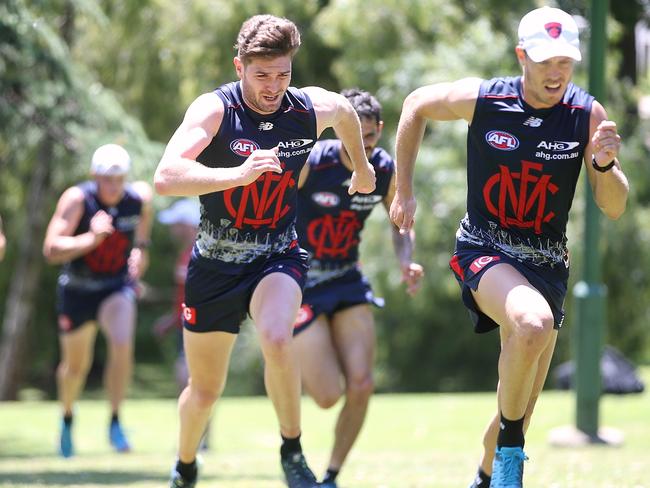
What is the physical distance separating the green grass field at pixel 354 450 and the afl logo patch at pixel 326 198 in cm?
173

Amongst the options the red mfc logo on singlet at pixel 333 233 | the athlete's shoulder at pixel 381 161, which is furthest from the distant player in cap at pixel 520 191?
the red mfc logo on singlet at pixel 333 233

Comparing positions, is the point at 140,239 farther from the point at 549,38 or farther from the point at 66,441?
the point at 549,38

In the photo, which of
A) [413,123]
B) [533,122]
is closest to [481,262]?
[533,122]

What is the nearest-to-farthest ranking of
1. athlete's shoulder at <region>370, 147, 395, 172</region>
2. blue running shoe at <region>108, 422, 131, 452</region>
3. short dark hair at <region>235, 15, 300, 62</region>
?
short dark hair at <region>235, 15, 300, 62</region> → athlete's shoulder at <region>370, 147, 395, 172</region> → blue running shoe at <region>108, 422, 131, 452</region>

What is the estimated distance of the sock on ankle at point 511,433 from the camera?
17.9 feet

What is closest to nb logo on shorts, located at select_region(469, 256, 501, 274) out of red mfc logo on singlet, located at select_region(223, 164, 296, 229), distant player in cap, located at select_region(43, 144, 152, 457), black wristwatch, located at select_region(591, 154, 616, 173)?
black wristwatch, located at select_region(591, 154, 616, 173)

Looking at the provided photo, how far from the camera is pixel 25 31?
11.4 metres

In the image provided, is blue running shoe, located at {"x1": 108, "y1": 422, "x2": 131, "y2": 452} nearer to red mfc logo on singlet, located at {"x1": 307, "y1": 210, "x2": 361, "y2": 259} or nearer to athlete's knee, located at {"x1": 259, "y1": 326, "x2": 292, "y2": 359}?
red mfc logo on singlet, located at {"x1": 307, "y1": 210, "x2": 361, "y2": 259}

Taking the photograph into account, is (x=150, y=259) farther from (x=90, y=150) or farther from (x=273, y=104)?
(x=273, y=104)

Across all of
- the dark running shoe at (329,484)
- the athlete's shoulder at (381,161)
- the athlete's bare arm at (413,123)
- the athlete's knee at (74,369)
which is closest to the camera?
the athlete's bare arm at (413,123)

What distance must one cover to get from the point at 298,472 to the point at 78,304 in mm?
5450

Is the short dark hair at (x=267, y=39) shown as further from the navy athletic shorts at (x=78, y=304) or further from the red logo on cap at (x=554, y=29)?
the navy athletic shorts at (x=78, y=304)

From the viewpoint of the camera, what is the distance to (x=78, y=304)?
11.0 meters

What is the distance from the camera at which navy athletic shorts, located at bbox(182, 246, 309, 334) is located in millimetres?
5965
